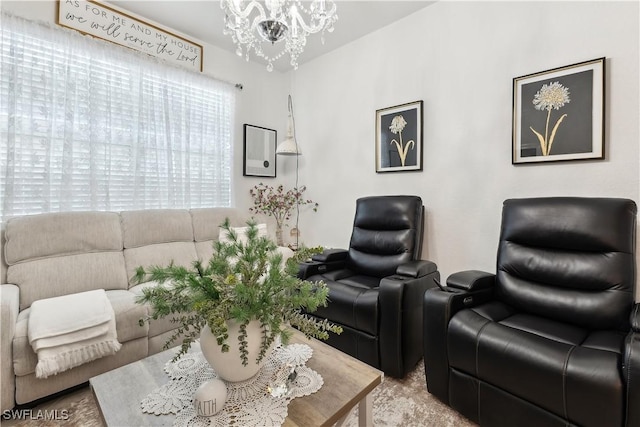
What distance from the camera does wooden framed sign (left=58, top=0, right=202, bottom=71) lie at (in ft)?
7.48

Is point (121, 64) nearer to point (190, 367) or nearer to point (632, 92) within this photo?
point (190, 367)

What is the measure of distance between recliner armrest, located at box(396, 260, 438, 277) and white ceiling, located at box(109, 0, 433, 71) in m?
2.15

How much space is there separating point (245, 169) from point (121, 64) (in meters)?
1.43

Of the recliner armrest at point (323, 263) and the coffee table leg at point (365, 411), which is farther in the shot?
the recliner armrest at point (323, 263)

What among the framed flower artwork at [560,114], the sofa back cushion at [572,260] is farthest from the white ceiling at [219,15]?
the sofa back cushion at [572,260]

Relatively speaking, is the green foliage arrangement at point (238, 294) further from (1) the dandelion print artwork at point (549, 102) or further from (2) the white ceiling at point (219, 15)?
(2) the white ceiling at point (219, 15)

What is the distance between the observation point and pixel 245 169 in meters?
3.39

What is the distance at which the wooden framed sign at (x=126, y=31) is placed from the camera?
228 cm

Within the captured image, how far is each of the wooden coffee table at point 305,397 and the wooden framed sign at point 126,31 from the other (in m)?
2.60

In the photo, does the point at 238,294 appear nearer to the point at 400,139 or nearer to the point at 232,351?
the point at 232,351

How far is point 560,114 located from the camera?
1883 mm

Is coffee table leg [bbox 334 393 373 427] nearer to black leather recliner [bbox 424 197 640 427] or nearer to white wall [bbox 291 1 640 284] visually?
black leather recliner [bbox 424 197 640 427]

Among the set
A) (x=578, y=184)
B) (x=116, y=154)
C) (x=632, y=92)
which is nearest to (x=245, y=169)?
(x=116, y=154)

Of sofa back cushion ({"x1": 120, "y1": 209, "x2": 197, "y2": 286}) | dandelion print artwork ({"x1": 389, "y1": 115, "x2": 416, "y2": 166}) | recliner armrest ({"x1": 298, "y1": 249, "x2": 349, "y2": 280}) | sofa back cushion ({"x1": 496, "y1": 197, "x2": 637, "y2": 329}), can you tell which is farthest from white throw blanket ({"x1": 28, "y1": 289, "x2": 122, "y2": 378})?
dandelion print artwork ({"x1": 389, "y1": 115, "x2": 416, "y2": 166})
